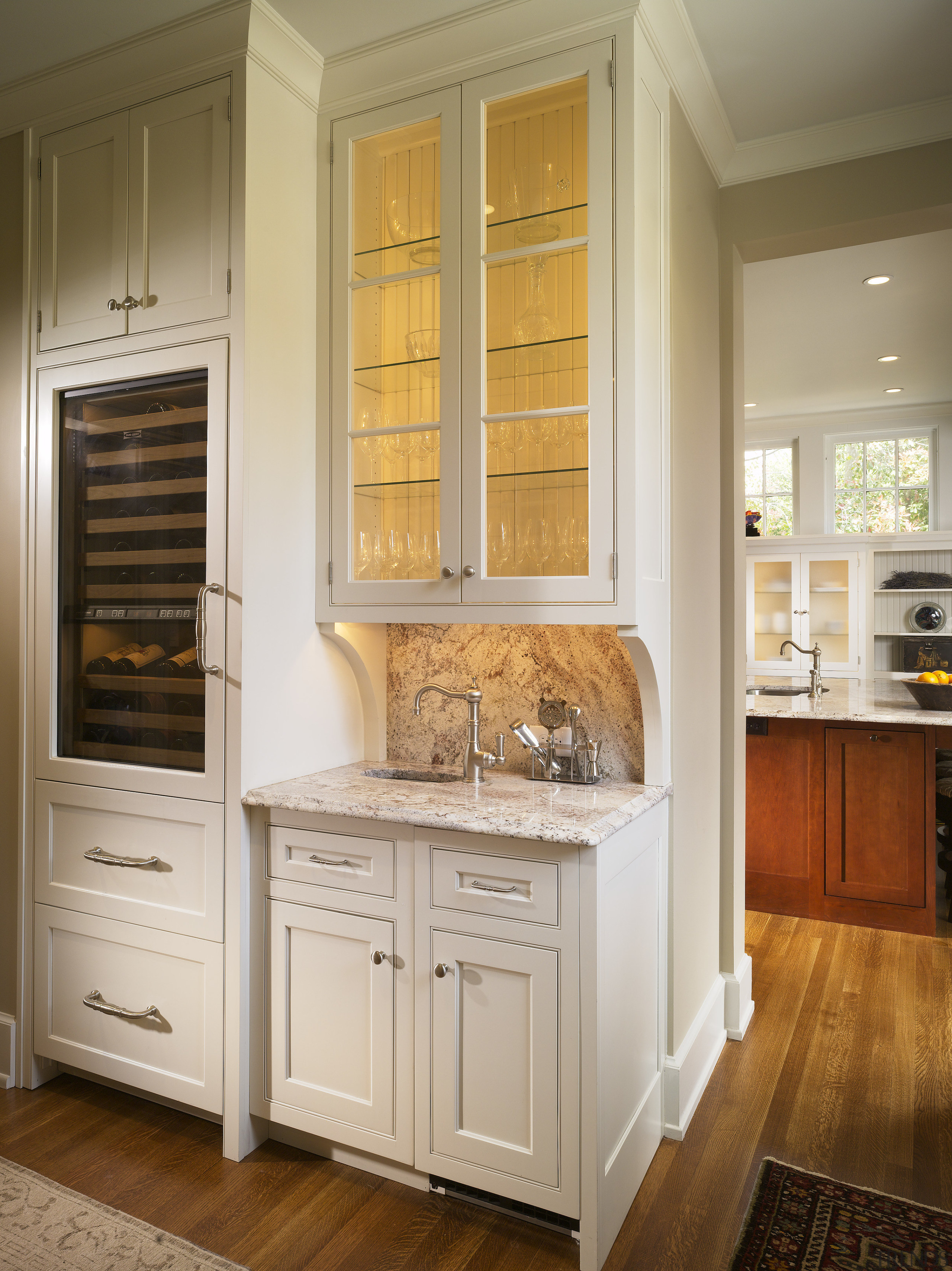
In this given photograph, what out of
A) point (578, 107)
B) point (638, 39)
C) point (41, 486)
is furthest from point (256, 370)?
point (638, 39)

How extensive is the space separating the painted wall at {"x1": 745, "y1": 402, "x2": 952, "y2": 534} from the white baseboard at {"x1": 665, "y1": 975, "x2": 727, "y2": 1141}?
5304 mm

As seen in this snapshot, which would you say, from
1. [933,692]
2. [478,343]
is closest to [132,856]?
[478,343]

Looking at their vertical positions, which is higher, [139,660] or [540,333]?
[540,333]

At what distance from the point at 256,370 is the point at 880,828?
3298mm

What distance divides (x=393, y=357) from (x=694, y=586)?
1.07m

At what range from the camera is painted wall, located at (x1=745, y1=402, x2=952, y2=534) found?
274 inches

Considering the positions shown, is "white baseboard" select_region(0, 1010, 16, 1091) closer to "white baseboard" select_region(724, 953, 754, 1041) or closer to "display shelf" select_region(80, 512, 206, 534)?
"display shelf" select_region(80, 512, 206, 534)

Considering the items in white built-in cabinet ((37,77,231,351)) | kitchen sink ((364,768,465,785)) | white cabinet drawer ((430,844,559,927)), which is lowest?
white cabinet drawer ((430,844,559,927))

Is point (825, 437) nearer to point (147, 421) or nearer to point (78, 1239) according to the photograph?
point (147, 421)

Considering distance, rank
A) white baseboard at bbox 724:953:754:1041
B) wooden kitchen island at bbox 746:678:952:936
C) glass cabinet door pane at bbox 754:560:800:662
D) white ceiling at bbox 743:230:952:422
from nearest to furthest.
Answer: white baseboard at bbox 724:953:754:1041 → wooden kitchen island at bbox 746:678:952:936 → white ceiling at bbox 743:230:952:422 → glass cabinet door pane at bbox 754:560:800:662

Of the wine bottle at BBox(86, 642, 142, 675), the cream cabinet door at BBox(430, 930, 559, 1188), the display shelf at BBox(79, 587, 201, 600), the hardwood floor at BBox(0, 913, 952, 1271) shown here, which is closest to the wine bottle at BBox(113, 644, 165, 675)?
the wine bottle at BBox(86, 642, 142, 675)

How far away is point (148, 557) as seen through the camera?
2291 millimetres

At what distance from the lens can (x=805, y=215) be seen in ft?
8.64

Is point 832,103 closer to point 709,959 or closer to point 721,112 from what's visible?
point 721,112
